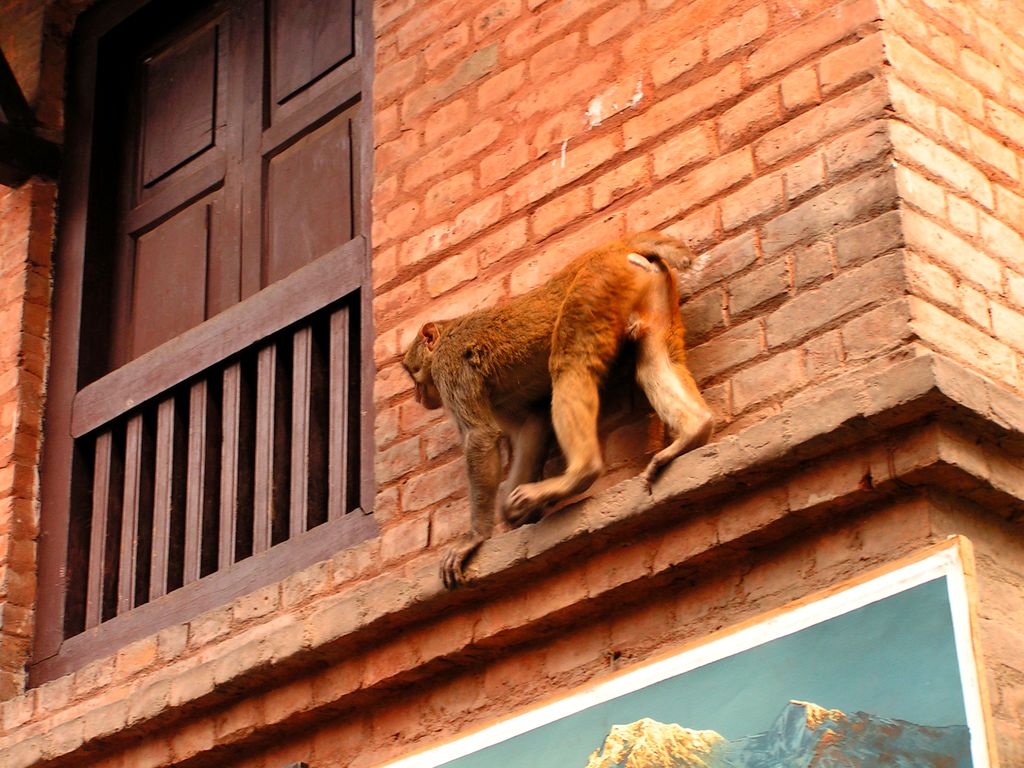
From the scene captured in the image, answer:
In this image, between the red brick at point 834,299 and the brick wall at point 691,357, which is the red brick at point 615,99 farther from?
the red brick at point 834,299

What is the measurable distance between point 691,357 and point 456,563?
3.37 feet

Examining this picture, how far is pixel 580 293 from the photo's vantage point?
621 cm

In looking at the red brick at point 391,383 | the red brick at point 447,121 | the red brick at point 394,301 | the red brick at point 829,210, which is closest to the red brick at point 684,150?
the red brick at point 829,210

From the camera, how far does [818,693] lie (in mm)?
5379

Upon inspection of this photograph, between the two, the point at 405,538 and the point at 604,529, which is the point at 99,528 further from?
the point at 604,529

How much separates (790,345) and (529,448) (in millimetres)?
1051

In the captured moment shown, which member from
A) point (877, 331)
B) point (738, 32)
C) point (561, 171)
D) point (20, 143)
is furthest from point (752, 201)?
point (20, 143)

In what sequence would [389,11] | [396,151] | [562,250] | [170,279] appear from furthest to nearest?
[170,279]
[389,11]
[396,151]
[562,250]

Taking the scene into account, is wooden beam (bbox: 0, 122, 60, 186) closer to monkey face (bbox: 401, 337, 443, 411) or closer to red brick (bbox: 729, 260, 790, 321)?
monkey face (bbox: 401, 337, 443, 411)

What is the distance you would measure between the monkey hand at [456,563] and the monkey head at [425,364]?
0.61m

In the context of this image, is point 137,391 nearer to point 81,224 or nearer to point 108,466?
point 108,466

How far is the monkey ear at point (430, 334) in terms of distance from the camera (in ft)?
22.0

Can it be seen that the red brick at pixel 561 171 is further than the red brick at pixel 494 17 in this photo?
No

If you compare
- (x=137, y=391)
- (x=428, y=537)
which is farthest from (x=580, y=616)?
(x=137, y=391)
